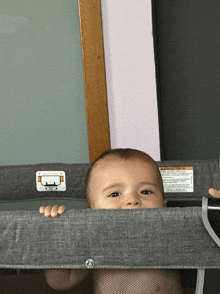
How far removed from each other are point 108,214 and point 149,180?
44cm

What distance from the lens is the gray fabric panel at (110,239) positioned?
19.7 inches

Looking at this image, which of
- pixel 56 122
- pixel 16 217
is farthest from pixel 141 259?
pixel 56 122

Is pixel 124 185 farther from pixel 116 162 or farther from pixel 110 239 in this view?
pixel 110 239

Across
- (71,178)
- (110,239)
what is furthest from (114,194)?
(110,239)

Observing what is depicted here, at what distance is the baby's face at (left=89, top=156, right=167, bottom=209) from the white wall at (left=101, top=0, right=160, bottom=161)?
0.36 meters

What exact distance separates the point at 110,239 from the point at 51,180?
645mm

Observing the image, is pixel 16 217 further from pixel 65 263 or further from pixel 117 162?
pixel 117 162

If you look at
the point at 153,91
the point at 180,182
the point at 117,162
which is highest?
the point at 153,91

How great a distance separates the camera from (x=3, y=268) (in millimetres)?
561

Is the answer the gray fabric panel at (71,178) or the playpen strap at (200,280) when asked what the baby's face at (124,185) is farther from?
the playpen strap at (200,280)

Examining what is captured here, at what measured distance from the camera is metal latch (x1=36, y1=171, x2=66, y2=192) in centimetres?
112

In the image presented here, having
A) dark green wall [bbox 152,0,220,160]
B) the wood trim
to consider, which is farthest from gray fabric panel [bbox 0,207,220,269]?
dark green wall [bbox 152,0,220,160]

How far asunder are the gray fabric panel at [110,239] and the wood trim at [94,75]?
2.63 ft

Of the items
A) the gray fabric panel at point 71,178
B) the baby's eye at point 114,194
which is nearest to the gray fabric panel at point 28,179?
the gray fabric panel at point 71,178
